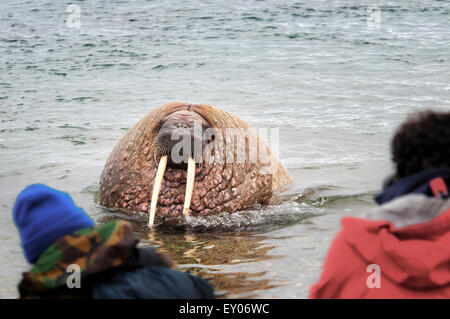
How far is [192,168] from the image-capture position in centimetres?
605

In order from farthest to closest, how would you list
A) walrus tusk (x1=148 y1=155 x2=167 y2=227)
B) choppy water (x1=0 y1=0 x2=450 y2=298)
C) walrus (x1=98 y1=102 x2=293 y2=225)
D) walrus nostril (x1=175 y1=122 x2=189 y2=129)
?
walrus (x1=98 y1=102 x2=293 y2=225), walrus nostril (x1=175 y1=122 x2=189 y2=129), walrus tusk (x1=148 y1=155 x2=167 y2=227), choppy water (x1=0 y1=0 x2=450 y2=298)

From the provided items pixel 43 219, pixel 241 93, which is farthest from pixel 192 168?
pixel 241 93

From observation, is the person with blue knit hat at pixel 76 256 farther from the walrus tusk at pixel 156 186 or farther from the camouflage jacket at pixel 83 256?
the walrus tusk at pixel 156 186

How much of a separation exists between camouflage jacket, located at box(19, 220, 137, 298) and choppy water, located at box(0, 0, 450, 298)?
1.80 meters

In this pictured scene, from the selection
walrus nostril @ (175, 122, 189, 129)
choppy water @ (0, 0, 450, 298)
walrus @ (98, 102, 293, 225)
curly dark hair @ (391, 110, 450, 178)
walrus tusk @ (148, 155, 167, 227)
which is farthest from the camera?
walrus @ (98, 102, 293, 225)

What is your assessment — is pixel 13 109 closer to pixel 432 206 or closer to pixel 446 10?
pixel 432 206

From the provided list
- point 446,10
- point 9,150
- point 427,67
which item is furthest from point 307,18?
point 9,150

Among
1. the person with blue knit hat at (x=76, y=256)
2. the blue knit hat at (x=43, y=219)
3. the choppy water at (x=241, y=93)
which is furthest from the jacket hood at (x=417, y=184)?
the choppy water at (x=241, y=93)

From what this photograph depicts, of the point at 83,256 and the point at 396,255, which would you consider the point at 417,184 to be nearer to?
the point at 396,255

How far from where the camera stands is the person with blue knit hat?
233 centimetres

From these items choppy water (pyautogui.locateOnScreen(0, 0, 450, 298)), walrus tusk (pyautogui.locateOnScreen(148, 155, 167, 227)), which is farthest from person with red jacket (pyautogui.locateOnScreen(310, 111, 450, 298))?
walrus tusk (pyautogui.locateOnScreen(148, 155, 167, 227))

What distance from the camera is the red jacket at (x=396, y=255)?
230cm

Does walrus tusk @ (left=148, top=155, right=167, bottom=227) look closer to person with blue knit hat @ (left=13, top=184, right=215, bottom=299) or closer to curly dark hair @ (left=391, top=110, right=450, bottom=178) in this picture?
person with blue knit hat @ (left=13, top=184, right=215, bottom=299)

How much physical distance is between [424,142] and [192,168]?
149 inches
